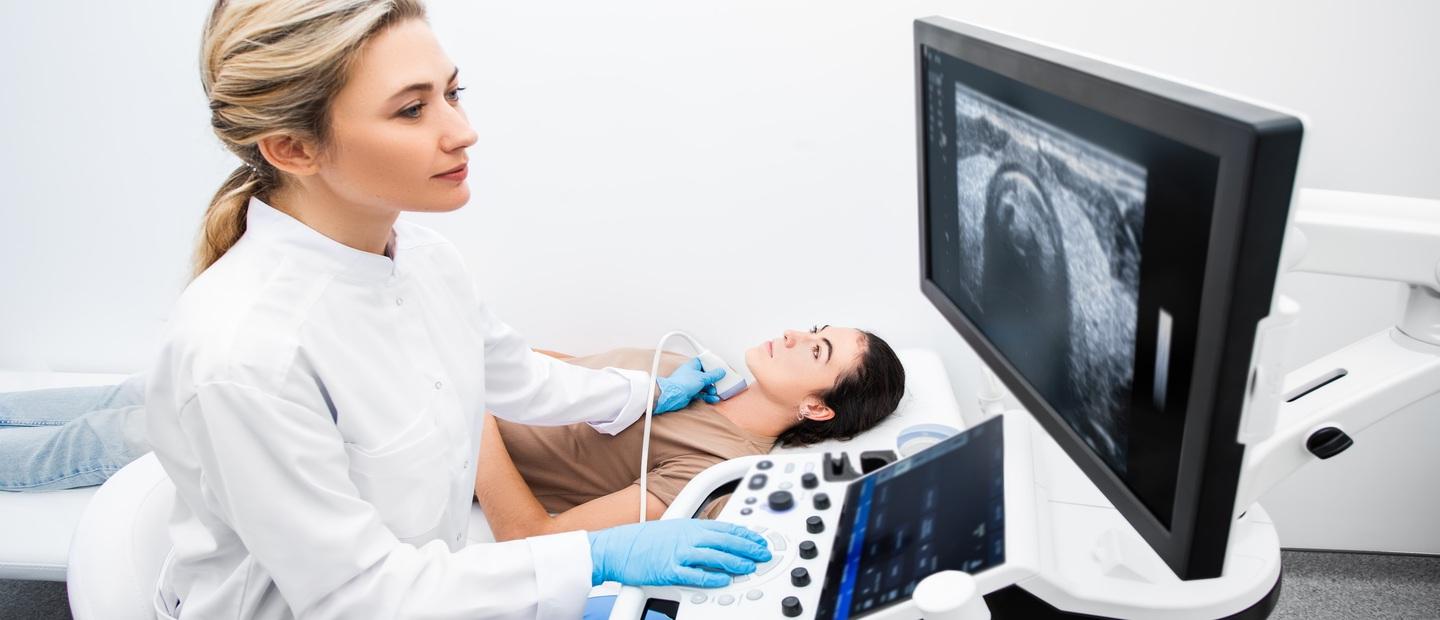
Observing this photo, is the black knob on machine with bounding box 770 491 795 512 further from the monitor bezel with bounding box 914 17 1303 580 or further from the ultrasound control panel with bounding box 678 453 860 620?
the monitor bezel with bounding box 914 17 1303 580

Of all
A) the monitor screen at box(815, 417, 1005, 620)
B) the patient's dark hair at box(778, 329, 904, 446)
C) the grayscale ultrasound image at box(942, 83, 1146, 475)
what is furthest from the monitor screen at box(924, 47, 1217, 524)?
the patient's dark hair at box(778, 329, 904, 446)

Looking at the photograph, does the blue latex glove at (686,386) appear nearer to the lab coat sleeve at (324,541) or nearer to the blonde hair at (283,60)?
the lab coat sleeve at (324,541)

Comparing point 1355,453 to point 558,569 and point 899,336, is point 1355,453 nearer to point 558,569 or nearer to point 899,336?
point 899,336

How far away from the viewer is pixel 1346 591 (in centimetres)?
200

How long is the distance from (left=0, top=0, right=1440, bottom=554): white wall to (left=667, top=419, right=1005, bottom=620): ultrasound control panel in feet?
2.85

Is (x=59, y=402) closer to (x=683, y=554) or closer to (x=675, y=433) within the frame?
(x=675, y=433)

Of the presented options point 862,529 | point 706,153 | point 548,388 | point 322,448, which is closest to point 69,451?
point 548,388

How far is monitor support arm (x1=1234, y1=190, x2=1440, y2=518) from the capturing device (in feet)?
2.58

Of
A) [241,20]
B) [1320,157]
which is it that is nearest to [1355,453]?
[1320,157]

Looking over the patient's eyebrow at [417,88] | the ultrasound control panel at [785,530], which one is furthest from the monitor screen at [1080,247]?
the patient's eyebrow at [417,88]

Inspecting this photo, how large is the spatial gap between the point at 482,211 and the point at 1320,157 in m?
1.63

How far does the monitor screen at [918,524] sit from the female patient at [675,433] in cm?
66

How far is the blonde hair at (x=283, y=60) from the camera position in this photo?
1011 mm

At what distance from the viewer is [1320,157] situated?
1722mm
